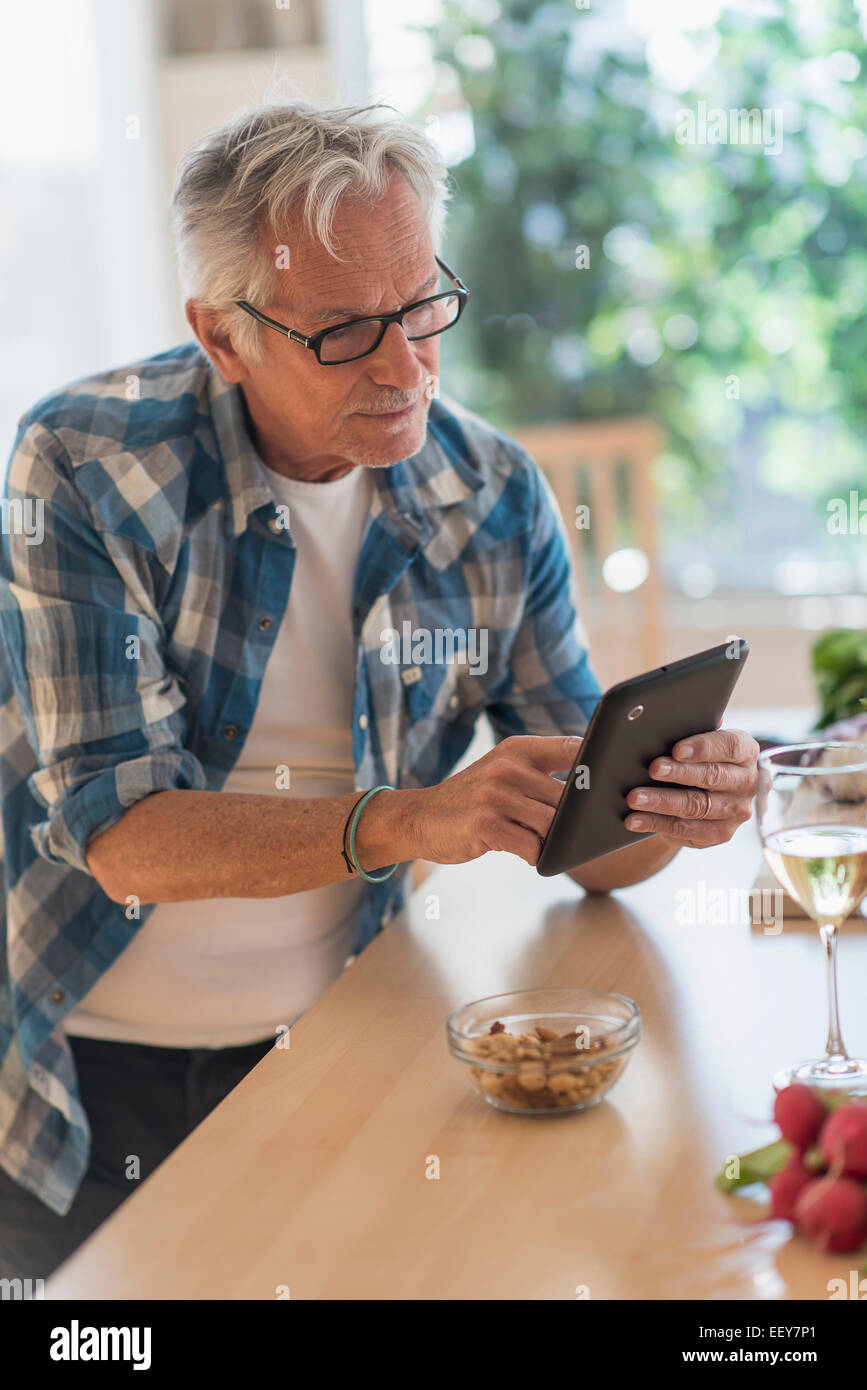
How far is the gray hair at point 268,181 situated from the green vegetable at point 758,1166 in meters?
0.84

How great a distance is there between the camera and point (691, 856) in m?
1.40

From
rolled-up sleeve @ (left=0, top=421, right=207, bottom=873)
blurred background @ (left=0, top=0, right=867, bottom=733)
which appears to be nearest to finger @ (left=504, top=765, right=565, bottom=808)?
rolled-up sleeve @ (left=0, top=421, right=207, bottom=873)

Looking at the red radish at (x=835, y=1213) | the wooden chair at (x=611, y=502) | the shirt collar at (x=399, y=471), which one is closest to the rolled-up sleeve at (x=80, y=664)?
the shirt collar at (x=399, y=471)

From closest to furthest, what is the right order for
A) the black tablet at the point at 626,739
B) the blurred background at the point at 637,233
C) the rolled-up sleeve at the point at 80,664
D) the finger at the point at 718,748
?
the black tablet at the point at 626,739 → the finger at the point at 718,748 → the rolled-up sleeve at the point at 80,664 → the blurred background at the point at 637,233

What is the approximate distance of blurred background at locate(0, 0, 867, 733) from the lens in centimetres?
319

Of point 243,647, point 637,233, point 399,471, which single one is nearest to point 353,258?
point 399,471

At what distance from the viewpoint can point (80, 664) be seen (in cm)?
122

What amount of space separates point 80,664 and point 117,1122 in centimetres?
49

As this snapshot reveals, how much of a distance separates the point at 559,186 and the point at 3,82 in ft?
4.80

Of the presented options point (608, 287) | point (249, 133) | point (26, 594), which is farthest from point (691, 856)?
point (608, 287)

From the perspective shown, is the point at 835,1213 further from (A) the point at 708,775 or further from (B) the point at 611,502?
(B) the point at 611,502

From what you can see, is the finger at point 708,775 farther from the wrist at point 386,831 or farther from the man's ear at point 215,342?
the man's ear at point 215,342

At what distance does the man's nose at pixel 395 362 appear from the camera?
1.26 metres

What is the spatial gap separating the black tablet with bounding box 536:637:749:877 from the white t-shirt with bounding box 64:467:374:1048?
0.43m
